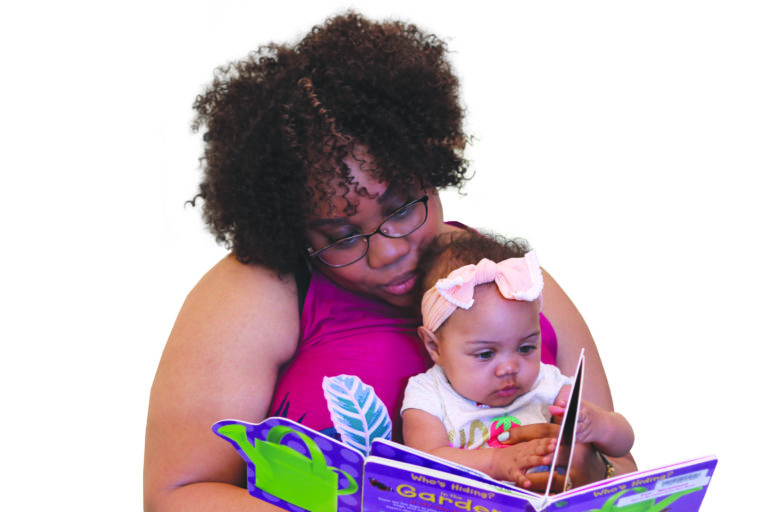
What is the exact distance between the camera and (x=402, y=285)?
2707mm

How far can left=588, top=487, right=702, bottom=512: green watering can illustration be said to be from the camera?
1.92 m

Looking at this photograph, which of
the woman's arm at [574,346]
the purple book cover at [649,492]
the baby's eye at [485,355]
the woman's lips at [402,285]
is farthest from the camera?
the woman's arm at [574,346]

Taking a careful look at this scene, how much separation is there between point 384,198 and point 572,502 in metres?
1.12

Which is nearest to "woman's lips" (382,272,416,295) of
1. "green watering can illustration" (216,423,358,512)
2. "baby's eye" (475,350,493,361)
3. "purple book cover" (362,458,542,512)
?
"baby's eye" (475,350,493,361)

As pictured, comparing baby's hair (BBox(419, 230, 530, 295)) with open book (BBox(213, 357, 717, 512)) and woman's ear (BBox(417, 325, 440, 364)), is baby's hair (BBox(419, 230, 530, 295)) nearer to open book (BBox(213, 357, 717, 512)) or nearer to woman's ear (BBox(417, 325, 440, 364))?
woman's ear (BBox(417, 325, 440, 364))

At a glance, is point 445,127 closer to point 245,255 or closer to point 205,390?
point 245,255

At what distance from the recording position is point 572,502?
186 cm

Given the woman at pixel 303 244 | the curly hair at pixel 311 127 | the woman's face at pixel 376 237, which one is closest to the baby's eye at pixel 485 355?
the woman at pixel 303 244

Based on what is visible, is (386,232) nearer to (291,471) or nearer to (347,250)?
(347,250)

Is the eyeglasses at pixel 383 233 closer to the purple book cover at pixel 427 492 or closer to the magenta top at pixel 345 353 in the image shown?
the magenta top at pixel 345 353

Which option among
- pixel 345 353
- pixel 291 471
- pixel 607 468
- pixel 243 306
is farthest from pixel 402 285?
pixel 607 468

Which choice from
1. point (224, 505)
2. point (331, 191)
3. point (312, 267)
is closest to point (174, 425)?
point (224, 505)

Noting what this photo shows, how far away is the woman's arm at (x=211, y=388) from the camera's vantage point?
2.58 m

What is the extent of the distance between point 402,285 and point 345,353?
0.29m
